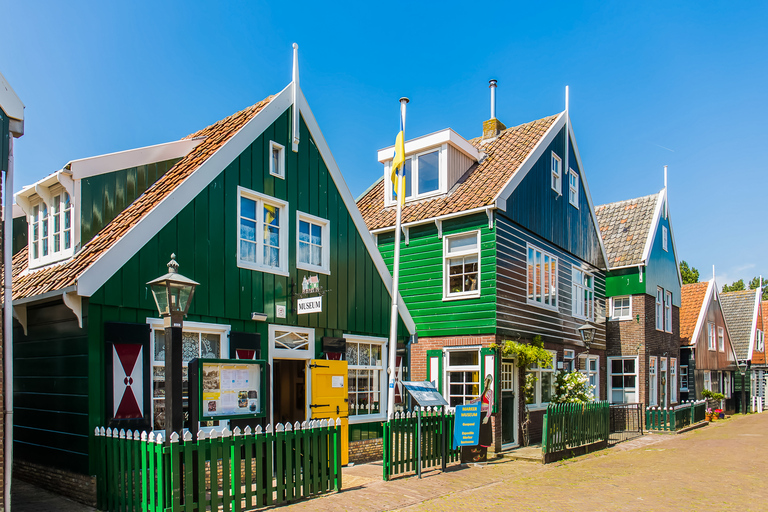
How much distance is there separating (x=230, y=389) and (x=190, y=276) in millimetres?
2070

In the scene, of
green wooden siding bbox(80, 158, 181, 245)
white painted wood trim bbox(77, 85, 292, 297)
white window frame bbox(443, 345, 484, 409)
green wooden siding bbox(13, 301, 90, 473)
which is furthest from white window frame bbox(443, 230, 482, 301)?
green wooden siding bbox(13, 301, 90, 473)

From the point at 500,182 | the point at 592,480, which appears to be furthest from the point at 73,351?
the point at 500,182

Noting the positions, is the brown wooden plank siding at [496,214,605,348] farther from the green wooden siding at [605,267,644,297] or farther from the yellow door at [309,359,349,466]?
the green wooden siding at [605,267,644,297]

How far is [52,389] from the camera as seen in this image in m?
9.36

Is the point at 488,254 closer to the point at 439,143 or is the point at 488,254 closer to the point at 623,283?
the point at 439,143

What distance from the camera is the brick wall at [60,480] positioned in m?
8.62

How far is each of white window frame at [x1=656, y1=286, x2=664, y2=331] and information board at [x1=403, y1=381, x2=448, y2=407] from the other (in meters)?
16.5

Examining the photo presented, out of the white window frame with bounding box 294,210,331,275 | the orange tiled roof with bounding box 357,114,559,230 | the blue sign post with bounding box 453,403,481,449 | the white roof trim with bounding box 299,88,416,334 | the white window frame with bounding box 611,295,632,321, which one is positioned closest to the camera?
the white window frame with bounding box 294,210,331,275

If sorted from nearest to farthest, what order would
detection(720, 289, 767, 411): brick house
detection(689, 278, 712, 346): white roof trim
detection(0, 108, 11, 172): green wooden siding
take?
detection(0, 108, 11, 172): green wooden siding, detection(689, 278, 712, 346): white roof trim, detection(720, 289, 767, 411): brick house

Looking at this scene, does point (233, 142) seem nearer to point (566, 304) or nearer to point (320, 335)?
point (320, 335)

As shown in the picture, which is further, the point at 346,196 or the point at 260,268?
the point at 346,196

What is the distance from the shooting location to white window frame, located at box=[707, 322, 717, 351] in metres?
32.4

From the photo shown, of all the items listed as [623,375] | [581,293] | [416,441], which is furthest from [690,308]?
[416,441]

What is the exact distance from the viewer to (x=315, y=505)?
8.90 m
